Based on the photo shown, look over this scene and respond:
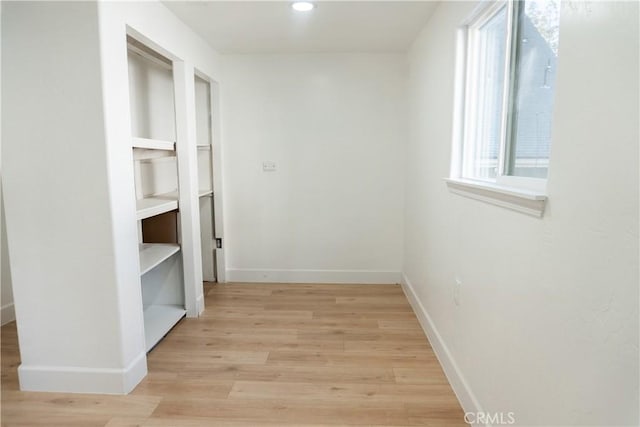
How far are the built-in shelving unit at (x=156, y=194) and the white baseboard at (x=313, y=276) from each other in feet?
2.95

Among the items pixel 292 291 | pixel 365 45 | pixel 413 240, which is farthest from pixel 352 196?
pixel 365 45

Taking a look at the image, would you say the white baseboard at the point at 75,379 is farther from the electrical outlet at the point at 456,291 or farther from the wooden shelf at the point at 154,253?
the electrical outlet at the point at 456,291

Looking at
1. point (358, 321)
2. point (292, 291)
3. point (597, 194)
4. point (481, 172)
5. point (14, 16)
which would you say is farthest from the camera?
point (292, 291)

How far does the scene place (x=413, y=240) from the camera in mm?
3361

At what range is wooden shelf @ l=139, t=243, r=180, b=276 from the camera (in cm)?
254

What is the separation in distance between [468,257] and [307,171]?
85.5 inches

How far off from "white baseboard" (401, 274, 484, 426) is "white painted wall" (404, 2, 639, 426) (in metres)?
0.02

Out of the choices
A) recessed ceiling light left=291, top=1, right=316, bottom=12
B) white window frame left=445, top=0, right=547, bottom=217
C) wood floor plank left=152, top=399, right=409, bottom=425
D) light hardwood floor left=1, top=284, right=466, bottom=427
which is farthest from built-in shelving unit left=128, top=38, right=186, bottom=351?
white window frame left=445, top=0, right=547, bottom=217

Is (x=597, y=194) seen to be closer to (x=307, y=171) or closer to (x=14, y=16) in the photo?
(x=14, y=16)

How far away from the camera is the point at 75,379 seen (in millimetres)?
2068

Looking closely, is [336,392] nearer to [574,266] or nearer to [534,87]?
[574,266]

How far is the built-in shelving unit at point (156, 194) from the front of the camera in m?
2.88

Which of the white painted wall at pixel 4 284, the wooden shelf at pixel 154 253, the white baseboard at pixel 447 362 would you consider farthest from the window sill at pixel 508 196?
the white painted wall at pixel 4 284

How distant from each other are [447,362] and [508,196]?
120 cm
